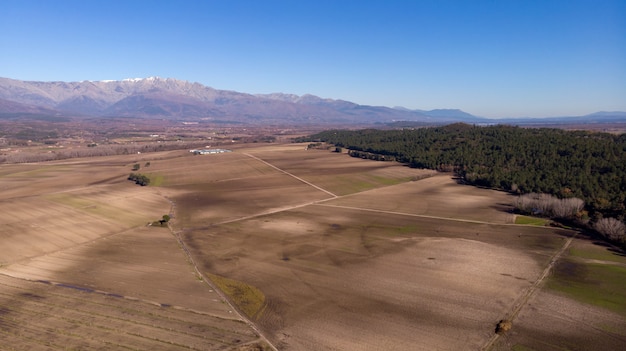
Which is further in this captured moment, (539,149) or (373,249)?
(539,149)

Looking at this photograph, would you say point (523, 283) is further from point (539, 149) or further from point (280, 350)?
point (539, 149)

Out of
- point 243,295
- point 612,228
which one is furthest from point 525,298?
point 612,228

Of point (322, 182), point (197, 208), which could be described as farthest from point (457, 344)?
point (322, 182)

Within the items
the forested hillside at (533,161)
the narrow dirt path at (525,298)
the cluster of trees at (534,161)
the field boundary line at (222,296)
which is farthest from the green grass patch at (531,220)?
the field boundary line at (222,296)

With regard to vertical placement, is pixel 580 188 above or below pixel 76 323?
above

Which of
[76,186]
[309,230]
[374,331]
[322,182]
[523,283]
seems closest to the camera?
[374,331]

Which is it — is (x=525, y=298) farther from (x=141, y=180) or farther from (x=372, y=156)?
(x=372, y=156)
